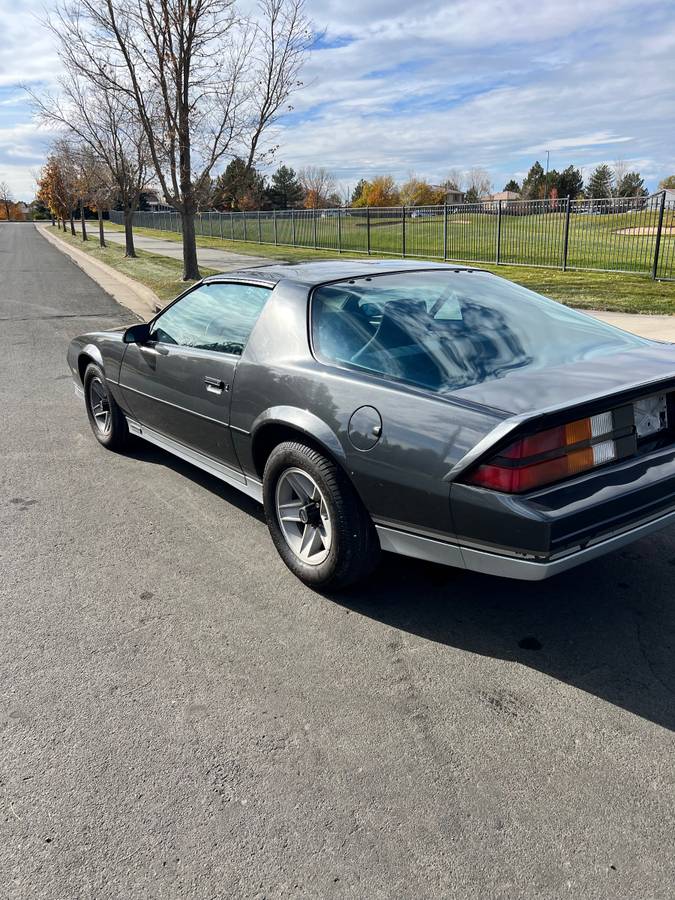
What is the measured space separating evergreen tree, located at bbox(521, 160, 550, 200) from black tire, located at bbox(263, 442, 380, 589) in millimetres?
82081

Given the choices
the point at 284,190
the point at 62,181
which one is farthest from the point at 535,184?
the point at 62,181

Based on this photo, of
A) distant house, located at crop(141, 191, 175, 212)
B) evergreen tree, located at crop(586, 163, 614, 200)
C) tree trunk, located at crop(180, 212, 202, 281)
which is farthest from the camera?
evergreen tree, located at crop(586, 163, 614, 200)

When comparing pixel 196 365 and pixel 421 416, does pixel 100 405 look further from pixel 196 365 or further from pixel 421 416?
pixel 421 416

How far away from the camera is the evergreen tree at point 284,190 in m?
83.6

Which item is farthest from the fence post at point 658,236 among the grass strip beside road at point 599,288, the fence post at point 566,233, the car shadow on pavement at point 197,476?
the car shadow on pavement at point 197,476

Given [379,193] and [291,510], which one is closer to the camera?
[291,510]

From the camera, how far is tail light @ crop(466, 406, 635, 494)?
260cm

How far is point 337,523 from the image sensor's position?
124 inches

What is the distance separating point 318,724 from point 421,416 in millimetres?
1161

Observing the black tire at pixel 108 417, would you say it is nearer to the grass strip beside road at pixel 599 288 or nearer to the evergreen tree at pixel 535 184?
the grass strip beside road at pixel 599 288

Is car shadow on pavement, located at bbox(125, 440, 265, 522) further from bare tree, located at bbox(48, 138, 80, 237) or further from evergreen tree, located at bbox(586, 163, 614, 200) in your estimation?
evergreen tree, located at bbox(586, 163, 614, 200)

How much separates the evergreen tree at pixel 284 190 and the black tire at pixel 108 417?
79646mm

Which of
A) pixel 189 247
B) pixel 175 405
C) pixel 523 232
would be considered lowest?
pixel 175 405

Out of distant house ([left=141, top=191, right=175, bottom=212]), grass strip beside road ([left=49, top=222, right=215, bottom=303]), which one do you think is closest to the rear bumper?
grass strip beside road ([left=49, top=222, right=215, bottom=303])
